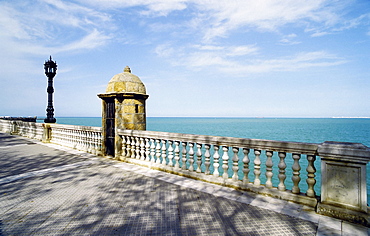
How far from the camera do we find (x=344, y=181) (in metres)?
3.59

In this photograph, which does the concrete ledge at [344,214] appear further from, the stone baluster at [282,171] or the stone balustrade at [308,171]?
the stone baluster at [282,171]

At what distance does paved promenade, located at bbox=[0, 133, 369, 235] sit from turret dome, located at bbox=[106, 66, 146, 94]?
3.74 metres

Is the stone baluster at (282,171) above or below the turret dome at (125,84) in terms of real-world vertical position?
below

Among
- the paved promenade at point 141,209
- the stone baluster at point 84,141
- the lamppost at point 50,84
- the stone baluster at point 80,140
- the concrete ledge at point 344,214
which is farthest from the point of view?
the lamppost at point 50,84

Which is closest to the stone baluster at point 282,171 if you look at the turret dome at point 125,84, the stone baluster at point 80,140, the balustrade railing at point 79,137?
the turret dome at point 125,84

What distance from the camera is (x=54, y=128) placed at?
1263 centimetres

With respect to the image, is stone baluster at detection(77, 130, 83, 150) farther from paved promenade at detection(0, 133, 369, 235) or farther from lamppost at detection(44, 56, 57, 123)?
lamppost at detection(44, 56, 57, 123)

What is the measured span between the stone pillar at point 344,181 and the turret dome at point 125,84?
22.7 ft

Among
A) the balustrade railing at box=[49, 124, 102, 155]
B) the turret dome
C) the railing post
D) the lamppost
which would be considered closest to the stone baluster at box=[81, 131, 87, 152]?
the balustrade railing at box=[49, 124, 102, 155]

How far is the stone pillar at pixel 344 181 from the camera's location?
3.40 metres

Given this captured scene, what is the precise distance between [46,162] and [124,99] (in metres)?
3.83

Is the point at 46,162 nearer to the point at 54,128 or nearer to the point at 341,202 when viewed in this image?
the point at 54,128

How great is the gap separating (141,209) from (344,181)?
3.80 metres

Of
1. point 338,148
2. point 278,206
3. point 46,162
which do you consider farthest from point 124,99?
point 338,148
